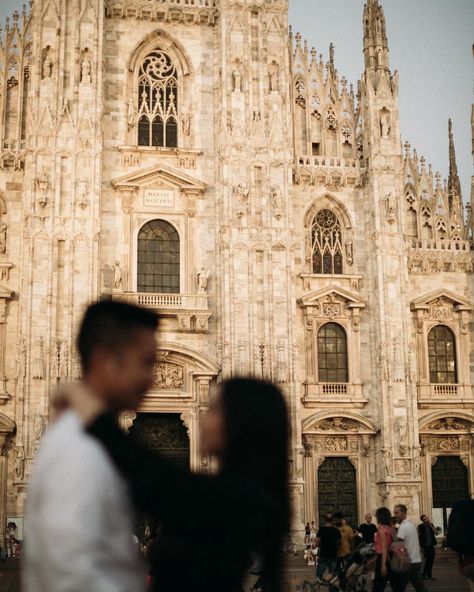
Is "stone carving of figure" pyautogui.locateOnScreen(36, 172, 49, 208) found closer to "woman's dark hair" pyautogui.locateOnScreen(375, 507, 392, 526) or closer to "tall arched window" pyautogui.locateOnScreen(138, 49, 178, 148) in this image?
"tall arched window" pyautogui.locateOnScreen(138, 49, 178, 148)

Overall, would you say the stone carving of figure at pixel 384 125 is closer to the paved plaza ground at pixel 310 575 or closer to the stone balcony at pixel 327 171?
the stone balcony at pixel 327 171

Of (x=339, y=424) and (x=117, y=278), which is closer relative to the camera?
(x=117, y=278)

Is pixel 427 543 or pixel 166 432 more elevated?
pixel 166 432

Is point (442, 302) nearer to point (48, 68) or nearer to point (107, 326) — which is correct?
point (48, 68)

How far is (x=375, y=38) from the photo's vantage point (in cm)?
3012

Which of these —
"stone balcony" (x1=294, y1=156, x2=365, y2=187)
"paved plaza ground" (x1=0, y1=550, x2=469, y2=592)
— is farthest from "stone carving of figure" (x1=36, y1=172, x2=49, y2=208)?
"paved plaza ground" (x1=0, y1=550, x2=469, y2=592)

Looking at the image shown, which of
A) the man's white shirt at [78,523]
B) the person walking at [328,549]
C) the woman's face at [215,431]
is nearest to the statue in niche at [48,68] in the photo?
the person walking at [328,549]

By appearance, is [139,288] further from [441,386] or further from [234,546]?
[234,546]

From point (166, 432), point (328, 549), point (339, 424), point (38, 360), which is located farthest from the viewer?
point (339, 424)

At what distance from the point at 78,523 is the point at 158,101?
1069 inches

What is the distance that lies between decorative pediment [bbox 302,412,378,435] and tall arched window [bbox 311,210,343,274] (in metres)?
4.47

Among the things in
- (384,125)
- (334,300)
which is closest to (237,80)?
(384,125)

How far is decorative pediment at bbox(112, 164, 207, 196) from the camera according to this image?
2750 cm

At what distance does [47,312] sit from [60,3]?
927 centimetres
